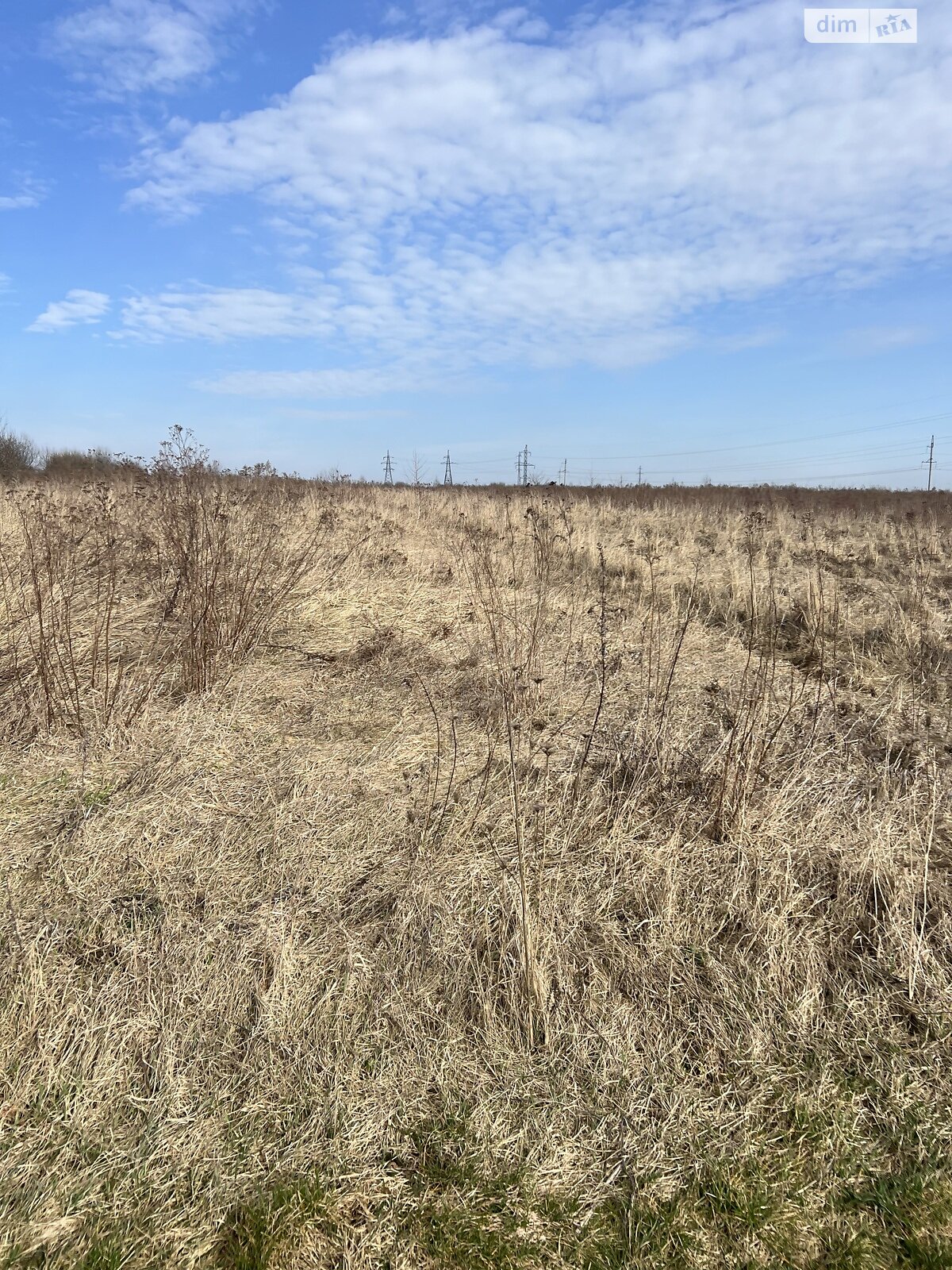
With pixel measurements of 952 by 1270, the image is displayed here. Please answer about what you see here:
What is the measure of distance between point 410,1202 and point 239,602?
3.70 m

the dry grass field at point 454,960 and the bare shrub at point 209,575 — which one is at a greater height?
the bare shrub at point 209,575

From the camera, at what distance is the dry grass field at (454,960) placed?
170cm

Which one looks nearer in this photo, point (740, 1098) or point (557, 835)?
point (740, 1098)

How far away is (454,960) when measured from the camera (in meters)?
2.38

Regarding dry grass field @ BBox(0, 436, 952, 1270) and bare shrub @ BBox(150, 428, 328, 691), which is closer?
dry grass field @ BBox(0, 436, 952, 1270)

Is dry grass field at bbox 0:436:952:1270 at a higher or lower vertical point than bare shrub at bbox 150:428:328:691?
lower

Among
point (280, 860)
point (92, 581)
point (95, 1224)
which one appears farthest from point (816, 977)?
point (92, 581)

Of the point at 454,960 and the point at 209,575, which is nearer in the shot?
the point at 454,960

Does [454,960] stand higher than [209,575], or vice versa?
[209,575]

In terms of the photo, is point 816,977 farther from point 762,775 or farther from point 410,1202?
point 410,1202

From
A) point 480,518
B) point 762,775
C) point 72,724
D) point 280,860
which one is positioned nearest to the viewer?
point 280,860

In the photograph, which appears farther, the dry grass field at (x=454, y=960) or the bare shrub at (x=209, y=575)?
the bare shrub at (x=209, y=575)

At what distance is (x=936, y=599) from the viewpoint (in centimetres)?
657

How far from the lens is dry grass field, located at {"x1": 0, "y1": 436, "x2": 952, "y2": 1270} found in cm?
170
